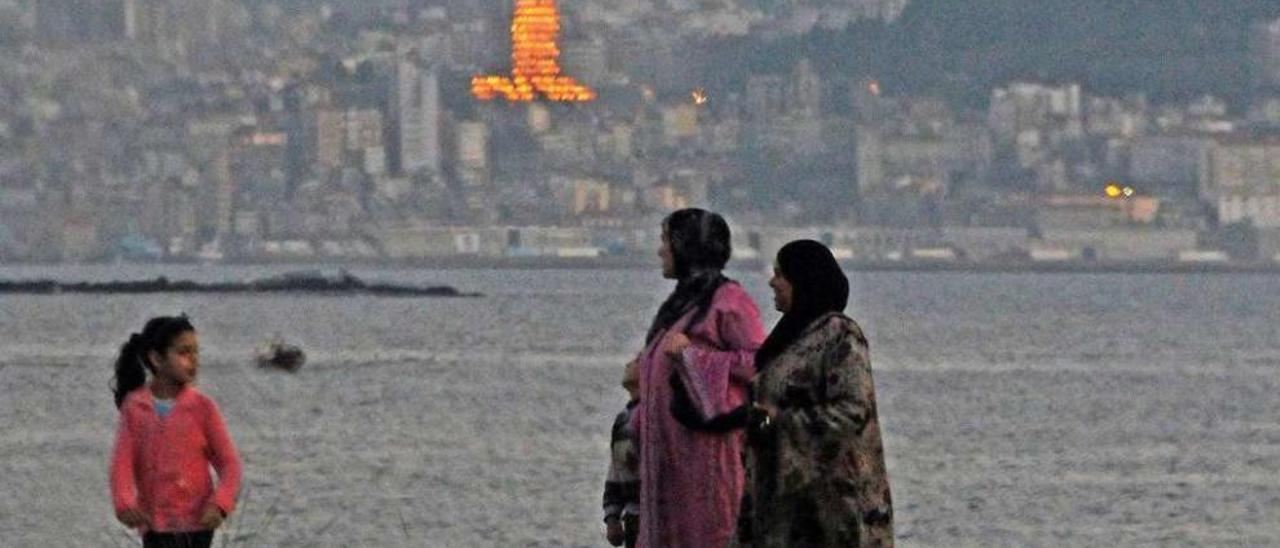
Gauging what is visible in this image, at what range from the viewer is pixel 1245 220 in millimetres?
175875

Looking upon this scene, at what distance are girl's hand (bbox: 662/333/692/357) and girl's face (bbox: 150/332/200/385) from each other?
128 centimetres

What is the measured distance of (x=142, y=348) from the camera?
1184 cm

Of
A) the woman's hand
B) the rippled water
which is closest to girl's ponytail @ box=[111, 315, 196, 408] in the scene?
the woman's hand

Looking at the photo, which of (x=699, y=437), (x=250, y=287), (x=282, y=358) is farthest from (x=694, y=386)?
(x=250, y=287)

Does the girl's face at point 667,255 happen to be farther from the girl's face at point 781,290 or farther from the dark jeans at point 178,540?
the dark jeans at point 178,540

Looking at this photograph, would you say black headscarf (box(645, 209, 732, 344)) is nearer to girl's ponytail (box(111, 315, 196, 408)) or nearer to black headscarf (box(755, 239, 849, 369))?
black headscarf (box(755, 239, 849, 369))

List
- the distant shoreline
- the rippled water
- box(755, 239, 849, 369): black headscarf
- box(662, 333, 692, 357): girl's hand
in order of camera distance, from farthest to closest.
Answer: the distant shoreline < the rippled water < box(662, 333, 692, 357): girl's hand < box(755, 239, 849, 369): black headscarf

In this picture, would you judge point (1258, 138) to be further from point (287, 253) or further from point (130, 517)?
point (130, 517)

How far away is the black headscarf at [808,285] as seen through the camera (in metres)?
11.1

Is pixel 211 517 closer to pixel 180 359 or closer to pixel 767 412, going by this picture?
pixel 180 359

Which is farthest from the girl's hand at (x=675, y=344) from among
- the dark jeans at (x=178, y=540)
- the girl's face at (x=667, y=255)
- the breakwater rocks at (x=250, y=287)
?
the breakwater rocks at (x=250, y=287)

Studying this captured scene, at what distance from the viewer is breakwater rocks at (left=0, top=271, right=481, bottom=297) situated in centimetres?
11175

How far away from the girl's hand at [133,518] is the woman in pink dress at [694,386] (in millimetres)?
1404

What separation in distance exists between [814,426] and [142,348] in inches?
75.3
